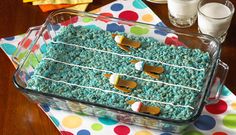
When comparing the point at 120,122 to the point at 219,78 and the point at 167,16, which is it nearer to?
the point at 219,78

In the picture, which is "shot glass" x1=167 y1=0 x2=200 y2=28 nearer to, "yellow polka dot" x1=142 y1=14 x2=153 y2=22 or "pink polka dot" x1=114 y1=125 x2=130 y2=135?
"yellow polka dot" x1=142 y1=14 x2=153 y2=22

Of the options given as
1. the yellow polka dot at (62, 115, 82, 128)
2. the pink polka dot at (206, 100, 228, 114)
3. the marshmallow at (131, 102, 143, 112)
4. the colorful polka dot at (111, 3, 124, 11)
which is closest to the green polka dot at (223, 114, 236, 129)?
the pink polka dot at (206, 100, 228, 114)

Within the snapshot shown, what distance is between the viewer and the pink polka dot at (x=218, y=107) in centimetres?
84

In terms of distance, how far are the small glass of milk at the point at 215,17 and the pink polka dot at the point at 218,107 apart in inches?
6.4

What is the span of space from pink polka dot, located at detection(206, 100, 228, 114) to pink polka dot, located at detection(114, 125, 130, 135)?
0.17 m

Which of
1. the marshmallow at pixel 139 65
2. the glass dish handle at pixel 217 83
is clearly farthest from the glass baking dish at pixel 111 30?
the marshmallow at pixel 139 65

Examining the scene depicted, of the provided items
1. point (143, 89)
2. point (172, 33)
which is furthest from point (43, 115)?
point (172, 33)

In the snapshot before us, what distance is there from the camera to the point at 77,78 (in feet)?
2.86

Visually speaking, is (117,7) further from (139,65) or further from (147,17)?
(139,65)

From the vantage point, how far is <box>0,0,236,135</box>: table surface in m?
0.86

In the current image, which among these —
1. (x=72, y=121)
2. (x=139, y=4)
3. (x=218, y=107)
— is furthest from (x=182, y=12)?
(x=72, y=121)

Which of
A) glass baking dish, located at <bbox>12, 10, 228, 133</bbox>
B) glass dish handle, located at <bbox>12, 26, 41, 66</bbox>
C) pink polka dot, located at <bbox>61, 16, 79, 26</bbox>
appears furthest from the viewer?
pink polka dot, located at <bbox>61, 16, 79, 26</bbox>

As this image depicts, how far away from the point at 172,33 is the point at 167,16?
0.38ft

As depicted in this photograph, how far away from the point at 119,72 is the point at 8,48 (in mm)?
303
